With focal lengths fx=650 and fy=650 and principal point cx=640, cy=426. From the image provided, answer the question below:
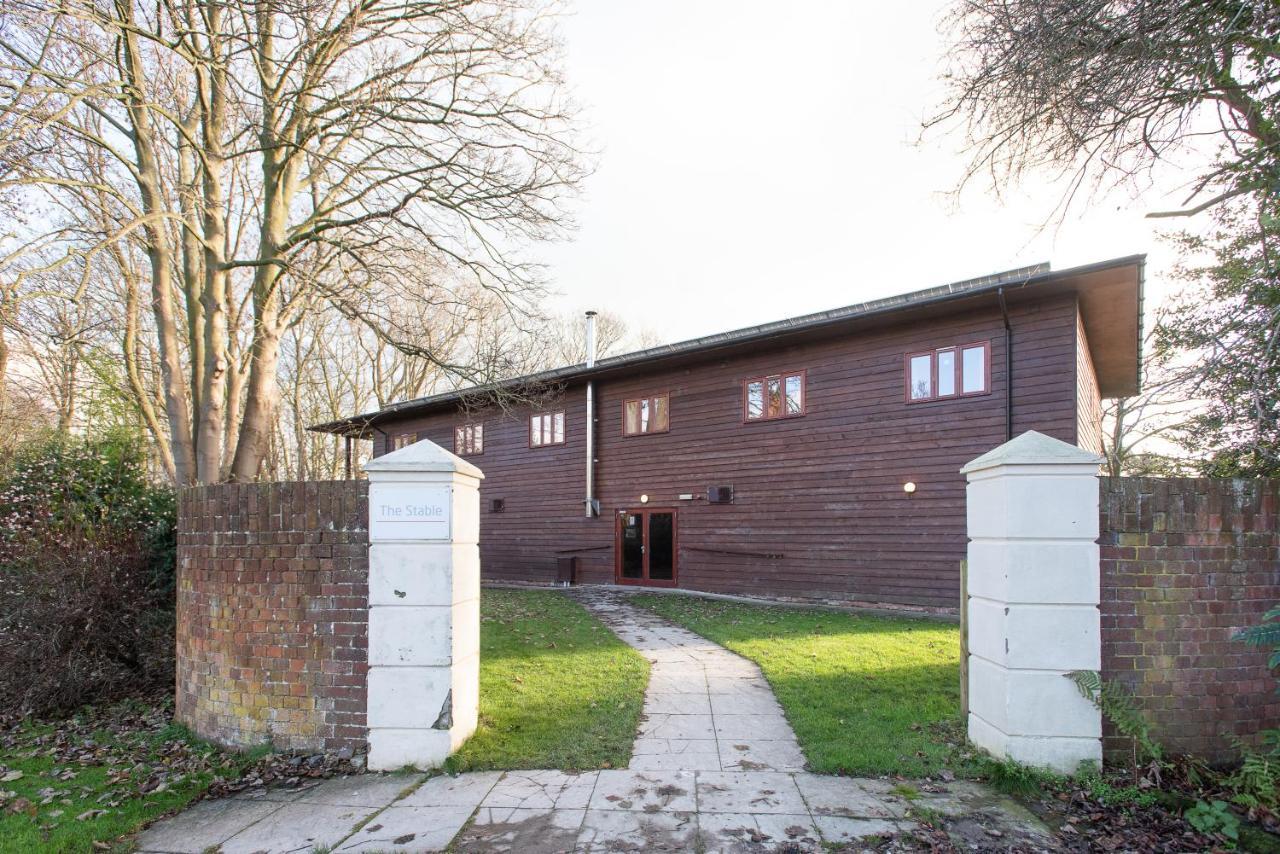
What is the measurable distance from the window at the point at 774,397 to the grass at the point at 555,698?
5997 millimetres

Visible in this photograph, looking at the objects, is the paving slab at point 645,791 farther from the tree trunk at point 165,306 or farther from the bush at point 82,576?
the tree trunk at point 165,306

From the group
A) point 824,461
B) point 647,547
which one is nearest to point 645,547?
point 647,547

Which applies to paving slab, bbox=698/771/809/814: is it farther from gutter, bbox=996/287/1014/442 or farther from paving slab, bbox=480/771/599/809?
gutter, bbox=996/287/1014/442

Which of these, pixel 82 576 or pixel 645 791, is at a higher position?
pixel 82 576

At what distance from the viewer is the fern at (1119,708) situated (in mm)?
3721

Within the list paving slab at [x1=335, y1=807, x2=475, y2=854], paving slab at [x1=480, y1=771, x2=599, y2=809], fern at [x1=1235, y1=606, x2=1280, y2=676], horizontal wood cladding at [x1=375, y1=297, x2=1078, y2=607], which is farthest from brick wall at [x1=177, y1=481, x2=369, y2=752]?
horizontal wood cladding at [x1=375, y1=297, x2=1078, y2=607]

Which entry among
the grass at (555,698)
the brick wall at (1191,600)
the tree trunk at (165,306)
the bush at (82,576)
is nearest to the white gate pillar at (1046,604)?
the brick wall at (1191,600)

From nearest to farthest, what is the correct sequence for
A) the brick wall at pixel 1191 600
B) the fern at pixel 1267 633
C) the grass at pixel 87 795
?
the grass at pixel 87 795, the fern at pixel 1267 633, the brick wall at pixel 1191 600

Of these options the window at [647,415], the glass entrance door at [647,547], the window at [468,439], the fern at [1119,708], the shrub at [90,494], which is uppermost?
the window at [647,415]

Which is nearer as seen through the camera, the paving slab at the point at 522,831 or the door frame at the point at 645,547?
the paving slab at the point at 522,831

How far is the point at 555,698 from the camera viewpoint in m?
5.63

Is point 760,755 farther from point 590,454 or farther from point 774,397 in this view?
point 590,454

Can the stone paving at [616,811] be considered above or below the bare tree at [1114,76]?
below

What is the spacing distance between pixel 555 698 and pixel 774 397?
9146 mm
